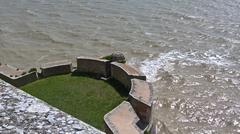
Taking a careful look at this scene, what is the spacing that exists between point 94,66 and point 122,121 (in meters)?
4.87

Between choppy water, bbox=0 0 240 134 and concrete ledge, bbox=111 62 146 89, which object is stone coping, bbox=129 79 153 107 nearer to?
concrete ledge, bbox=111 62 146 89

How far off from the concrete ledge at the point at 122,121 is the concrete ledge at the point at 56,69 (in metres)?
4.44

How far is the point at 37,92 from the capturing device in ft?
50.3

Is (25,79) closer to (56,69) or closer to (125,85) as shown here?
(56,69)

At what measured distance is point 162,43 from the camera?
2405 cm

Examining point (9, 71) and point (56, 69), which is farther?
point (9, 71)

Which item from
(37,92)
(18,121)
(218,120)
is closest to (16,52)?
(37,92)

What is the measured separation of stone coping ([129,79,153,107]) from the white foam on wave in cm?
576

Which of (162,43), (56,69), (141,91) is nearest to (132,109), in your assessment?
(141,91)

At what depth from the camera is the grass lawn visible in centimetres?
1392

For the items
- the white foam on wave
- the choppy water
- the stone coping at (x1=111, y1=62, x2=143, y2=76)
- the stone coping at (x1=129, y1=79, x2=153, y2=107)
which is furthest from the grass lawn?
the white foam on wave

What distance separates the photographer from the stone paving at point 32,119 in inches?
110

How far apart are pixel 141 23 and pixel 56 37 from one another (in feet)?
18.3

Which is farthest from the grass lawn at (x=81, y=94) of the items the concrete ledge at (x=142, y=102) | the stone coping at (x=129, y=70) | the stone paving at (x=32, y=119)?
the stone paving at (x=32, y=119)
